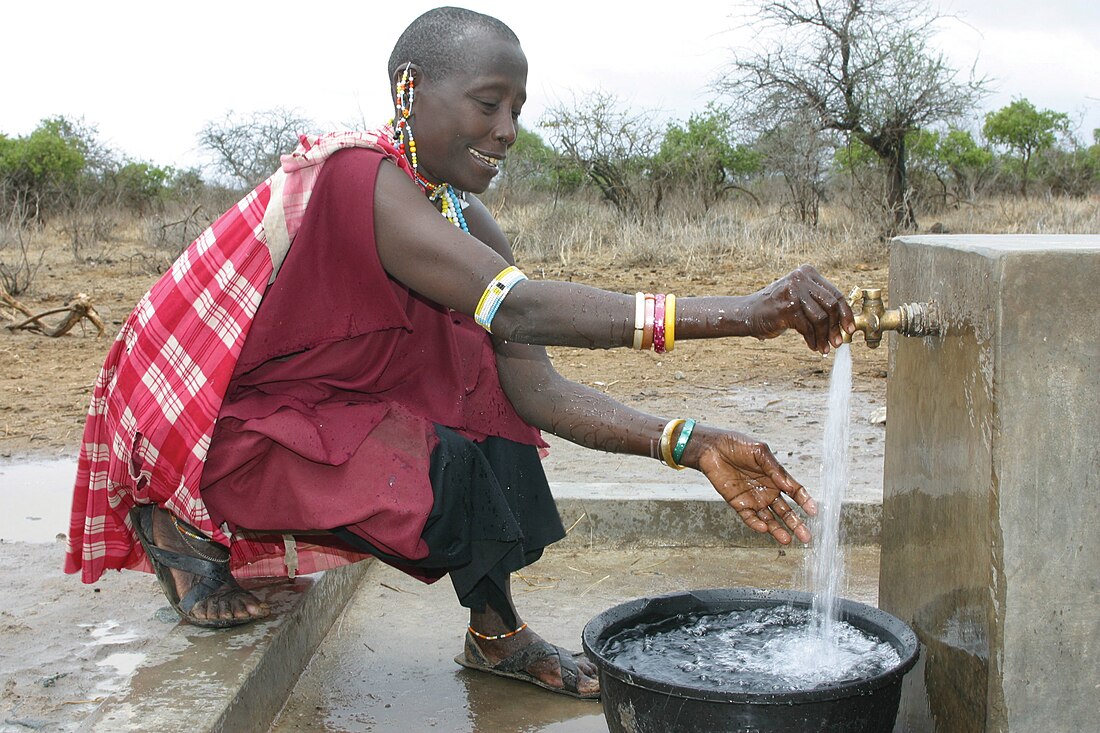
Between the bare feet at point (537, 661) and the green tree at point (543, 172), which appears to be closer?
the bare feet at point (537, 661)

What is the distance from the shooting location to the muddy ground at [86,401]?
2666 mm

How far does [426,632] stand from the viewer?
312cm

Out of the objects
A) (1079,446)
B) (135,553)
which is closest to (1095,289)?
(1079,446)

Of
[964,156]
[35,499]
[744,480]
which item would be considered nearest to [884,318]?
[744,480]

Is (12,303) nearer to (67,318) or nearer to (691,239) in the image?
(67,318)

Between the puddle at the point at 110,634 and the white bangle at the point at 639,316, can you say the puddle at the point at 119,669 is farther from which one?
the white bangle at the point at 639,316

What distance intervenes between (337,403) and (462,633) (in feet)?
2.97

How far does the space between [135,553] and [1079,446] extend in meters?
2.18

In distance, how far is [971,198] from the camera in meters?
16.4

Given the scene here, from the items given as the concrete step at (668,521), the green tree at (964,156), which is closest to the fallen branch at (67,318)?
the concrete step at (668,521)

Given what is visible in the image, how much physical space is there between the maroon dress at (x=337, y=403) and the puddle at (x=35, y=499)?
1.73 meters

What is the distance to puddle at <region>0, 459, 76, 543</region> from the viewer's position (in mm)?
3924

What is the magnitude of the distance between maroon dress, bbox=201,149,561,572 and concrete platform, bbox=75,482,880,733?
34 cm

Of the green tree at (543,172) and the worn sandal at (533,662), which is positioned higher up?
the green tree at (543,172)
